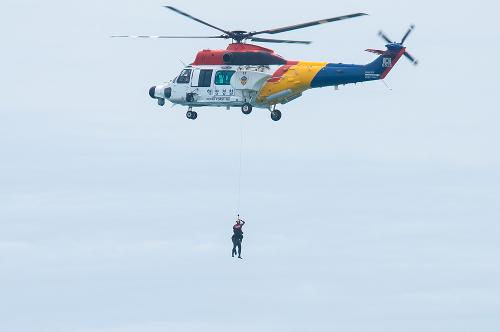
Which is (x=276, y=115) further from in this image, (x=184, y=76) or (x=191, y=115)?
(x=184, y=76)

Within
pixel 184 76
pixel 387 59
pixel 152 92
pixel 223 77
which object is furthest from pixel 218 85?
pixel 387 59

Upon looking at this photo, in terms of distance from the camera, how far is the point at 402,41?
6981cm

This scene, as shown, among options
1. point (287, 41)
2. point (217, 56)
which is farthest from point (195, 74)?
point (287, 41)

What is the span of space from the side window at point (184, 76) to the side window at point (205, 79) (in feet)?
2.69

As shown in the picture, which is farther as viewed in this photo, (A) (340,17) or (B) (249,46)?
(B) (249,46)

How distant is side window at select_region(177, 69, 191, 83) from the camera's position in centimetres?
7356

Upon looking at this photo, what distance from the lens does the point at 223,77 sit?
236 feet

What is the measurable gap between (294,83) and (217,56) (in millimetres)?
4179

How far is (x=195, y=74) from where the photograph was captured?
73250 millimetres

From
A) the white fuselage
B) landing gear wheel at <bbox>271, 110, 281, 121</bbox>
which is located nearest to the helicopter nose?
the white fuselage

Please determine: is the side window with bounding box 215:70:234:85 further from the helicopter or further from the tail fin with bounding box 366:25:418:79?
the tail fin with bounding box 366:25:418:79

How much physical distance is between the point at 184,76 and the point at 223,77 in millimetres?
2563

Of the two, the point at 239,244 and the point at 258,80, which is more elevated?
the point at 258,80

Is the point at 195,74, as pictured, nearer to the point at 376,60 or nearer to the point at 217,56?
the point at 217,56
